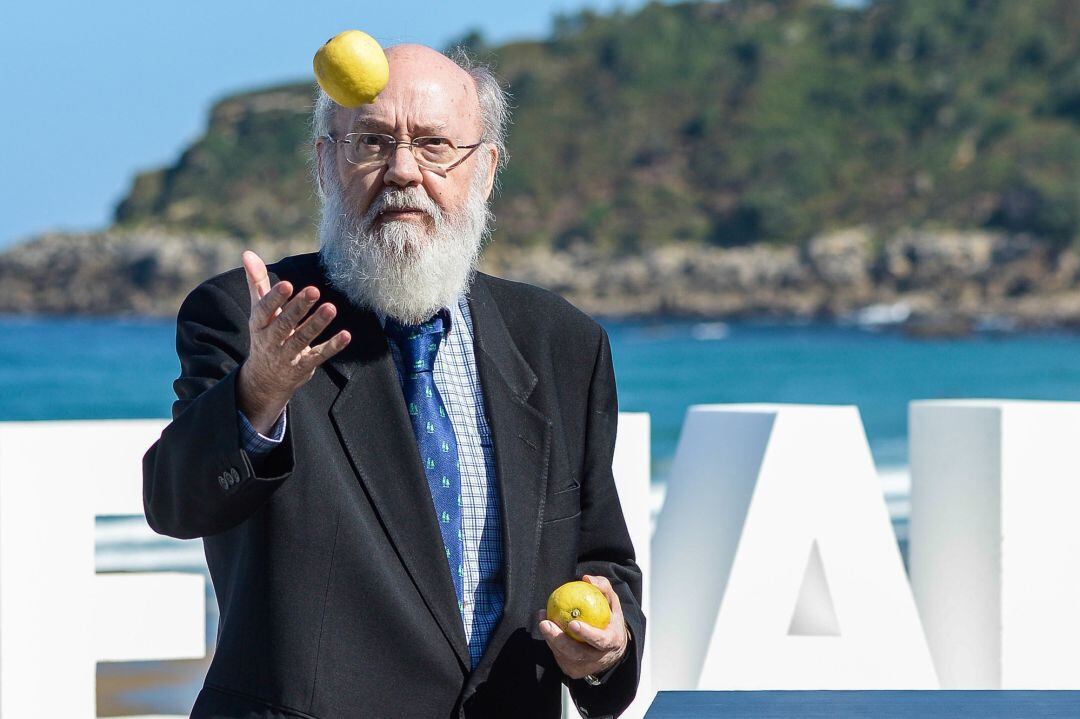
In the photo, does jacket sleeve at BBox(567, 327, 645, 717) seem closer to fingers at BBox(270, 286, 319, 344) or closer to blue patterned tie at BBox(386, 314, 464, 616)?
blue patterned tie at BBox(386, 314, 464, 616)

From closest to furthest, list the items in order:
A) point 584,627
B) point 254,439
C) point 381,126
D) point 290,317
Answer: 1. point 290,317
2. point 254,439
3. point 584,627
4. point 381,126

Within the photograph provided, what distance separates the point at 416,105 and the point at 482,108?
0.60ft

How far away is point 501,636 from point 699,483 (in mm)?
2150

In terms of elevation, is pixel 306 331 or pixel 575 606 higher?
pixel 306 331

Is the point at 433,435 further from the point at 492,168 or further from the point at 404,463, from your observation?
the point at 492,168

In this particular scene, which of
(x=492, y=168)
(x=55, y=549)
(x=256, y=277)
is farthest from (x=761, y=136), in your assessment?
(x=256, y=277)

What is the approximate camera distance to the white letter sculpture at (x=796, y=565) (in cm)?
401

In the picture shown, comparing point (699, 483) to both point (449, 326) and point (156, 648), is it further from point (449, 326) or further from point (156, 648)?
point (449, 326)

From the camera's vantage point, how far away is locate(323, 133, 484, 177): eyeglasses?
7.06 feet

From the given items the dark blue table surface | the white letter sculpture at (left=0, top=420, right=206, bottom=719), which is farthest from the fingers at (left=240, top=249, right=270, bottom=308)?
the white letter sculpture at (left=0, top=420, right=206, bottom=719)

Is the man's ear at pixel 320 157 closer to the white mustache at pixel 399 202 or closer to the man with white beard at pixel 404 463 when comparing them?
the man with white beard at pixel 404 463

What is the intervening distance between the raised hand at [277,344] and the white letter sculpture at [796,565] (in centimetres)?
232

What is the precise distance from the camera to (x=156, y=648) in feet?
11.6

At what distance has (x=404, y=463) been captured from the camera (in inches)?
82.0
